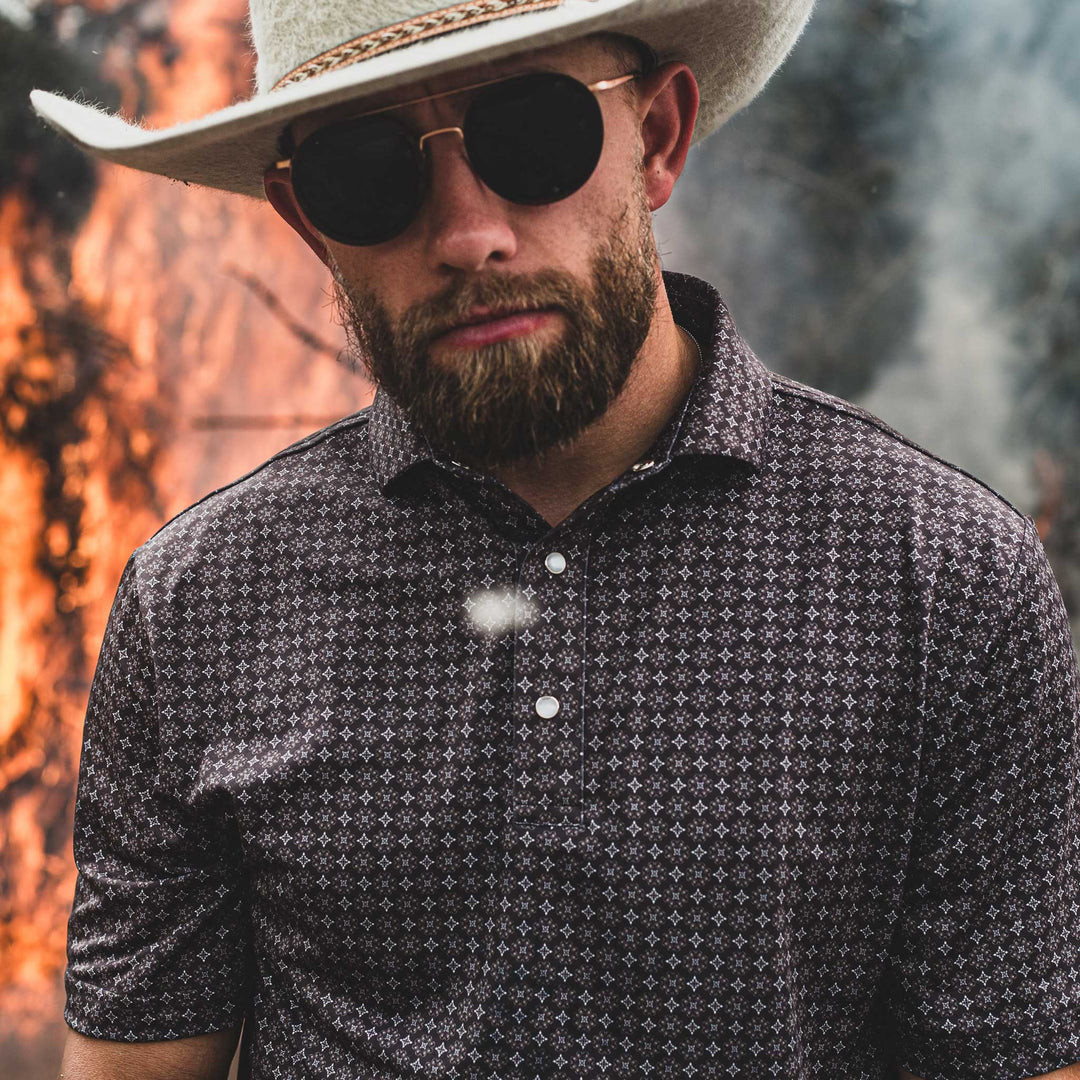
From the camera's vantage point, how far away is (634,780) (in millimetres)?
1374

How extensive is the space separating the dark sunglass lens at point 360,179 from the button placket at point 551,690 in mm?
502

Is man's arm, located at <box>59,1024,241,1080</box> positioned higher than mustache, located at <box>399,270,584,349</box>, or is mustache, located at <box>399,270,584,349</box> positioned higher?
mustache, located at <box>399,270,584,349</box>

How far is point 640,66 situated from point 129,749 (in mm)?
1313

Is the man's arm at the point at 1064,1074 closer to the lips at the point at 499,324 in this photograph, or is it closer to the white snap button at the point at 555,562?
the white snap button at the point at 555,562

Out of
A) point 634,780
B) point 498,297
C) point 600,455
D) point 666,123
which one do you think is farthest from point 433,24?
point 634,780

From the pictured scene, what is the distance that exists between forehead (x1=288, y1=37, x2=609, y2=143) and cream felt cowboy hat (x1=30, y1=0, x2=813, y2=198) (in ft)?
0.14

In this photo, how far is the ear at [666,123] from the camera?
5.12 ft

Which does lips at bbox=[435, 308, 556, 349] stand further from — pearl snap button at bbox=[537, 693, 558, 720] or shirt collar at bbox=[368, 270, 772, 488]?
pearl snap button at bbox=[537, 693, 558, 720]

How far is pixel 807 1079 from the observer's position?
141cm

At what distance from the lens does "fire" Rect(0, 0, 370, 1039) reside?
398 cm

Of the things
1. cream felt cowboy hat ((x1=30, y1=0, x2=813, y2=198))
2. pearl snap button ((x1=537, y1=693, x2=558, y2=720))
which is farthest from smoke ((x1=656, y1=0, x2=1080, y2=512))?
pearl snap button ((x1=537, y1=693, x2=558, y2=720))

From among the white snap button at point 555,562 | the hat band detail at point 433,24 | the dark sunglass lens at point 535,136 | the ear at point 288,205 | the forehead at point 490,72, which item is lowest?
the white snap button at point 555,562

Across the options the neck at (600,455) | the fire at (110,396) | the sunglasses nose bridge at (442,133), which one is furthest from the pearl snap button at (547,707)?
the fire at (110,396)

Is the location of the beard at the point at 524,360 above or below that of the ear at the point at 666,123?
below
